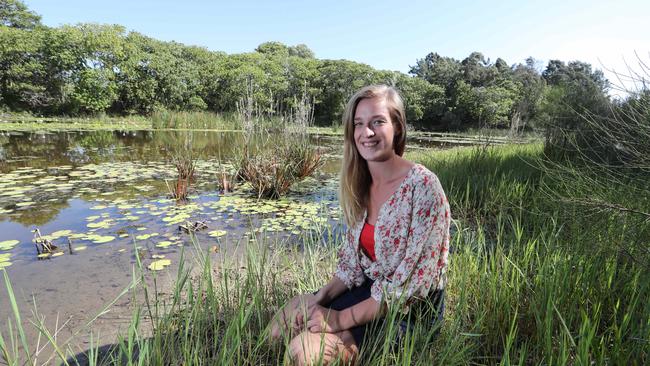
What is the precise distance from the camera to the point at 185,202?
15.0 feet

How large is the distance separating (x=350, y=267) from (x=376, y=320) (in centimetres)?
31

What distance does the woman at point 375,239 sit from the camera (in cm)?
129

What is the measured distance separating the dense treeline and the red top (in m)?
11.0

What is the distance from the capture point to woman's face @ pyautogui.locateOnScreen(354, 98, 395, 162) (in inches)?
58.8

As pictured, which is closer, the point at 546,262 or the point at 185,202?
the point at 546,262

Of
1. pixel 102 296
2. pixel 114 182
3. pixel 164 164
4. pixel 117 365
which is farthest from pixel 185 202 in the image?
pixel 117 365

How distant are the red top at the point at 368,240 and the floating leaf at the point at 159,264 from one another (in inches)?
72.0

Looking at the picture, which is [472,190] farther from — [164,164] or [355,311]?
[164,164]

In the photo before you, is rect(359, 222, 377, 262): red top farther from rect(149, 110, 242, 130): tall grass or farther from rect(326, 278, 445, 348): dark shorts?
rect(149, 110, 242, 130): tall grass

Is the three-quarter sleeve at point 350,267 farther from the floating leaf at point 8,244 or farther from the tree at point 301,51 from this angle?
the tree at point 301,51

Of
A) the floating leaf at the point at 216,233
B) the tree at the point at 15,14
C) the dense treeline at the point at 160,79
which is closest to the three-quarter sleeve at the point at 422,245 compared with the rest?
the floating leaf at the point at 216,233

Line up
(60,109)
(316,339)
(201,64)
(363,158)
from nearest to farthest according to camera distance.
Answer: (316,339)
(363,158)
(60,109)
(201,64)

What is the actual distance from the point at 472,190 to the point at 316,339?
3.22 meters

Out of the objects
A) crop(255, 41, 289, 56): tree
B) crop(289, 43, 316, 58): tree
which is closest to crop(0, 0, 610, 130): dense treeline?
crop(255, 41, 289, 56): tree
